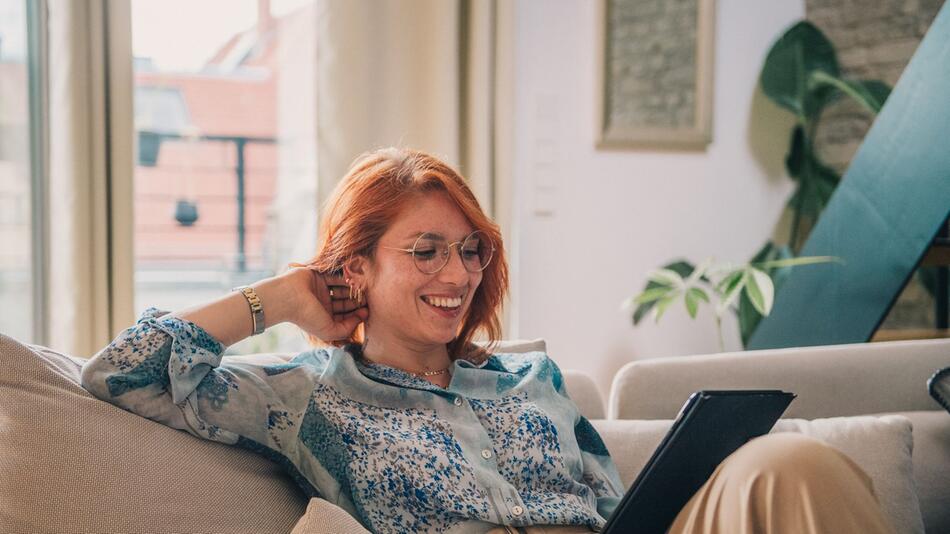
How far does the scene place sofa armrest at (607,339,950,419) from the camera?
199 cm

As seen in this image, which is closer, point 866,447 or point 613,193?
point 866,447

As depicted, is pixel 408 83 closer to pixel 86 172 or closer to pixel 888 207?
pixel 86 172

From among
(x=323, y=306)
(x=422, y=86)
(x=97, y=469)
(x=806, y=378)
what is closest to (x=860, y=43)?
(x=422, y=86)

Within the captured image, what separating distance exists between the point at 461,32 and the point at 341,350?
174 cm

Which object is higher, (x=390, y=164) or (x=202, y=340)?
(x=390, y=164)

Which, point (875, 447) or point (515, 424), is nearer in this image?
point (515, 424)

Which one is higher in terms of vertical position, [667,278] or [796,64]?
[796,64]

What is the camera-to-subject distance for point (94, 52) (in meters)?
2.52

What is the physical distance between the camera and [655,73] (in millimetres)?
3631

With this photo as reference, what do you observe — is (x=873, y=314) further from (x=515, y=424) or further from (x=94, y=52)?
(x=94, y=52)

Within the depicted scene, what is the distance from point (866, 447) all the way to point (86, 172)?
6.39 feet

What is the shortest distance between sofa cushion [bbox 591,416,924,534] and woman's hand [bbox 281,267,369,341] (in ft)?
1.71

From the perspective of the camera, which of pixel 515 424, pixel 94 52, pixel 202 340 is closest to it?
pixel 202 340

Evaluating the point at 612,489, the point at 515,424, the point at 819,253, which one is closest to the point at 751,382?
the point at 612,489
